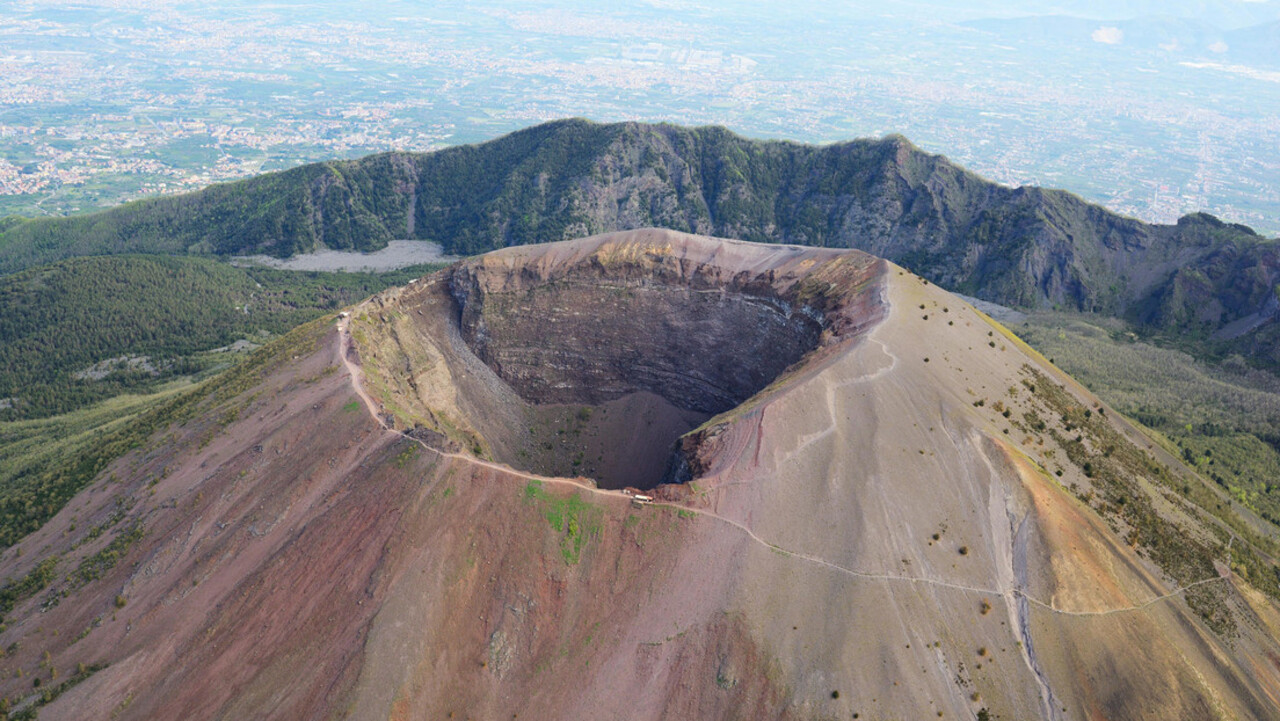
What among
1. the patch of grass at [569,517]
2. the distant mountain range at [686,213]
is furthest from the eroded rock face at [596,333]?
the distant mountain range at [686,213]

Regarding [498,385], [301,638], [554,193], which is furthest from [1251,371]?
[554,193]

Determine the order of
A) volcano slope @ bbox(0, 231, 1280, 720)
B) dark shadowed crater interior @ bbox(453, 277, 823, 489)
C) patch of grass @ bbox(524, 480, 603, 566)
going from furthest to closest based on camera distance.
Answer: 1. dark shadowed crater interior @ bbox(453, 277, 823, 489)
2. patch of grass @ bbox(524, 480, 603, 566)
3. volcano slope @ bbox(0, 231, 1280, 720)

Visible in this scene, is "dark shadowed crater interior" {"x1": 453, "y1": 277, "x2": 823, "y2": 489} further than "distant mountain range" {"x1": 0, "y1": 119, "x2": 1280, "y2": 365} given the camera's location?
No

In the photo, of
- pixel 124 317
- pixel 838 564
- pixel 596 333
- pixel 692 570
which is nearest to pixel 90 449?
pixel 596 333

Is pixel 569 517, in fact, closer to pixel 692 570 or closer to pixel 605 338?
pixel 692 570

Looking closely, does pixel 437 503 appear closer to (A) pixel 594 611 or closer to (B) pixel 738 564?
(A) pixel 594 611

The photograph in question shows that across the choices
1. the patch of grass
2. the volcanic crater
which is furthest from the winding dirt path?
the volcanic crater

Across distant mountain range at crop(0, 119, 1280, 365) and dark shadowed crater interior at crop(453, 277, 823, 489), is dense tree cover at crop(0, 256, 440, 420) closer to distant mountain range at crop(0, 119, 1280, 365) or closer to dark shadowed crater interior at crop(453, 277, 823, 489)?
distant mountain range at crop(0, 119, 1280, 365)
